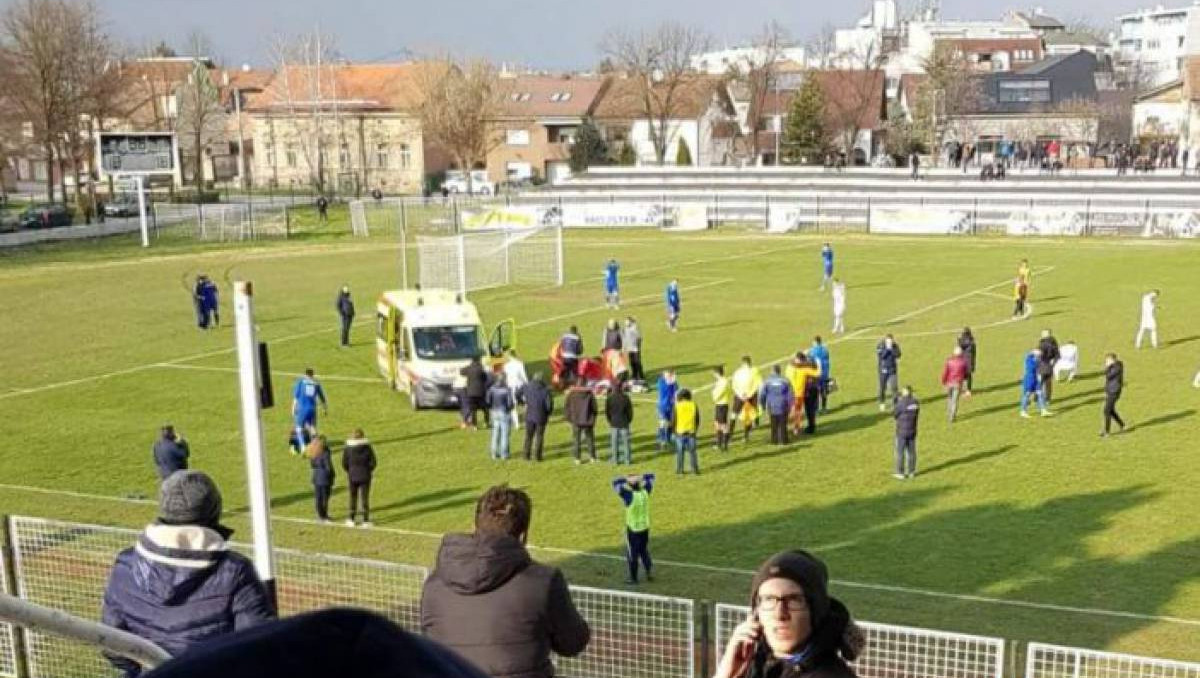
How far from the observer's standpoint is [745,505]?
55.8 ft

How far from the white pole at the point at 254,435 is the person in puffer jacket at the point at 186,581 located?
3052 millimetres

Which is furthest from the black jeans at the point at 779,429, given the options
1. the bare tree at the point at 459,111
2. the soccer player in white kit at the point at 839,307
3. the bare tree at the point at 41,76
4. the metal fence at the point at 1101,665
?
the bare tree at the point at 459,111

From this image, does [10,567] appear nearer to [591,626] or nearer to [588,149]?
[591,626]

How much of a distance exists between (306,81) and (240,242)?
3866 cm

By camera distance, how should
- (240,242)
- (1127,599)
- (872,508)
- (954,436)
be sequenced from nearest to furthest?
(1127,599) → (872,508) → (954,436) → (240,242)

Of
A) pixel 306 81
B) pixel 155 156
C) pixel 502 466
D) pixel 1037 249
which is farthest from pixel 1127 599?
pixel 306 81

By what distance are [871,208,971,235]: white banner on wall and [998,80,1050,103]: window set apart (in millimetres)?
51341

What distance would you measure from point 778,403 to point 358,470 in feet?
24.3

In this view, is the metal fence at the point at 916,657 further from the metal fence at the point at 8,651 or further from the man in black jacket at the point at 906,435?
the man in black jacket at the point at 906,435

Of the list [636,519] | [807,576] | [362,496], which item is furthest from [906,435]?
[807,576]

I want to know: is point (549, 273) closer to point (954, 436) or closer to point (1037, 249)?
point (1037, 249)

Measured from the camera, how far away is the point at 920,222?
5831 centimetres

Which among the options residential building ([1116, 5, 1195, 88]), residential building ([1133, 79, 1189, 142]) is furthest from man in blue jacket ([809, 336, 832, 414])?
residential building ([1116, 5, 1195, 88])

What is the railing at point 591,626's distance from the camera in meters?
9.11
